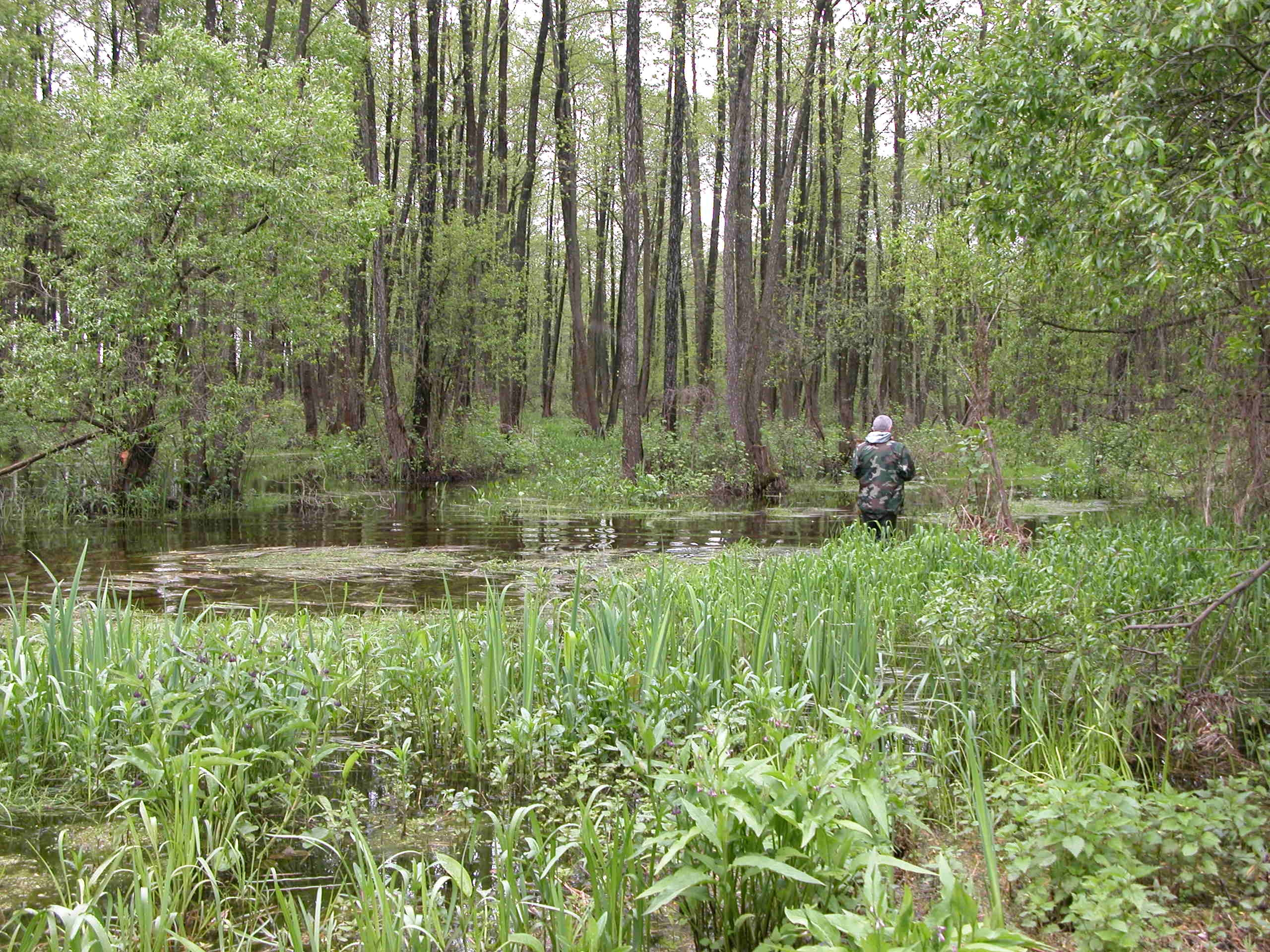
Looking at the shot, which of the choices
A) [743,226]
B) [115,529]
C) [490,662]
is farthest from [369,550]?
[743,226]

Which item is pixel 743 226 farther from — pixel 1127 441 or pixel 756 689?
pixel 756 689

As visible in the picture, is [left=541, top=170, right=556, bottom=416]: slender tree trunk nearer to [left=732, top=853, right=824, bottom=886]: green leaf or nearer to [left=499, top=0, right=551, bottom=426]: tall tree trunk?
[left=499, top=0, right=551, bottom=426]: tall tree trunk

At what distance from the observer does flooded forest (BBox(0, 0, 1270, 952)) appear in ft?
9.96

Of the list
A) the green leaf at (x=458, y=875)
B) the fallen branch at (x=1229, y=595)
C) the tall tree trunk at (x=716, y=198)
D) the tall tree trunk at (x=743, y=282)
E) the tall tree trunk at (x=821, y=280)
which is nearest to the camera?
the green leaf at (x=458, y=875)

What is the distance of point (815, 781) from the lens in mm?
2879

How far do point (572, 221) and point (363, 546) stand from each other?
59.9 ft

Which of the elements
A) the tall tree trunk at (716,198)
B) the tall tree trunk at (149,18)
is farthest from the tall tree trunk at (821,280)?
the tall tree trunk at (149,18)

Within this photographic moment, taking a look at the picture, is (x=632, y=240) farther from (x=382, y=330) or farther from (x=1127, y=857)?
(x=1127, y=857)

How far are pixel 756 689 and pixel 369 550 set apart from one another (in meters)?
8.70

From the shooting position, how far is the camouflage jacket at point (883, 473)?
36.6 ft

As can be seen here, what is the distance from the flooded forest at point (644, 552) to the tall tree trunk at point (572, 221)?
3.40m

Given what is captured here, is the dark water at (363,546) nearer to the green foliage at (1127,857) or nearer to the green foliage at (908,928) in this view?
the green foliage at (1127,857)

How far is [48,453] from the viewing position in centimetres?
1465

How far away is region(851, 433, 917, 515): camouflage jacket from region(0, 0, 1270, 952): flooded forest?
53 millimetres
